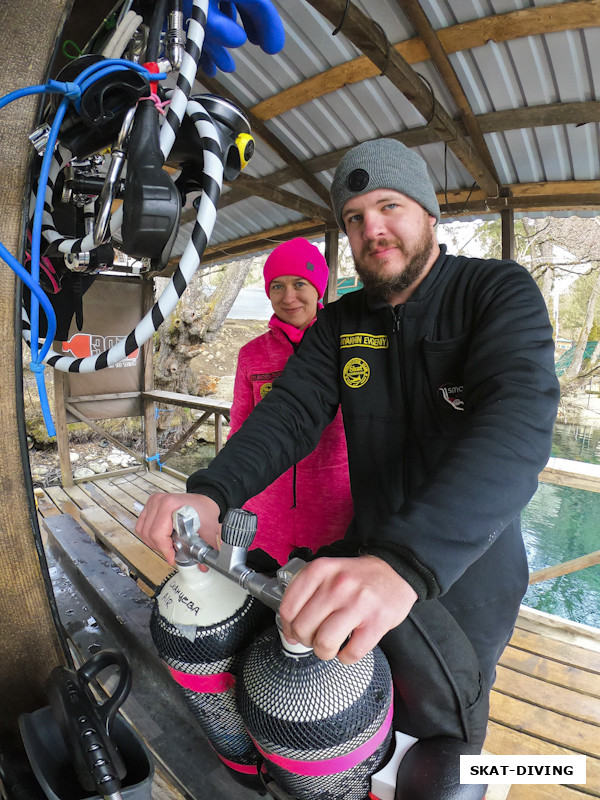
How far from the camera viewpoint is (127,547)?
321cm

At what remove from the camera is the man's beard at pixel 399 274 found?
1.21 metres

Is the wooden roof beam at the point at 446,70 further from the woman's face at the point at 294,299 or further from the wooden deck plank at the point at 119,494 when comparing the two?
the wooden deck plank at the point at 119,494

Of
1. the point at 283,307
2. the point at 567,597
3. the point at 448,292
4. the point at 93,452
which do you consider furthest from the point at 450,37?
the point at 93,452

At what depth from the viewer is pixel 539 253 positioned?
13.6 metres

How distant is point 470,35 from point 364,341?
1.95 metres

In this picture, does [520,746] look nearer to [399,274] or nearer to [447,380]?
[447,380]

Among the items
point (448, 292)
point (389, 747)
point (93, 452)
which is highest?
point (448, 292)

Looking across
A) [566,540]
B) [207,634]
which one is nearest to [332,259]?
[207,634]

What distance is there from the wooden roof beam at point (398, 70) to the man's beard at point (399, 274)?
4.43ft

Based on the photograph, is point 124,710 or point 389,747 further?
point 124,710

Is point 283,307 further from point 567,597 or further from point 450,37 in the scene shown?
point 567,597

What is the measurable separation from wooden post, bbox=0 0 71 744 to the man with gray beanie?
0.89ft

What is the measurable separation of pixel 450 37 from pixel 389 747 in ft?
9.30

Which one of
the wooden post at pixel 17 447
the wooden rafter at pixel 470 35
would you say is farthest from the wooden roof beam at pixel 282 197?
the wooden post at pixel 17 447
